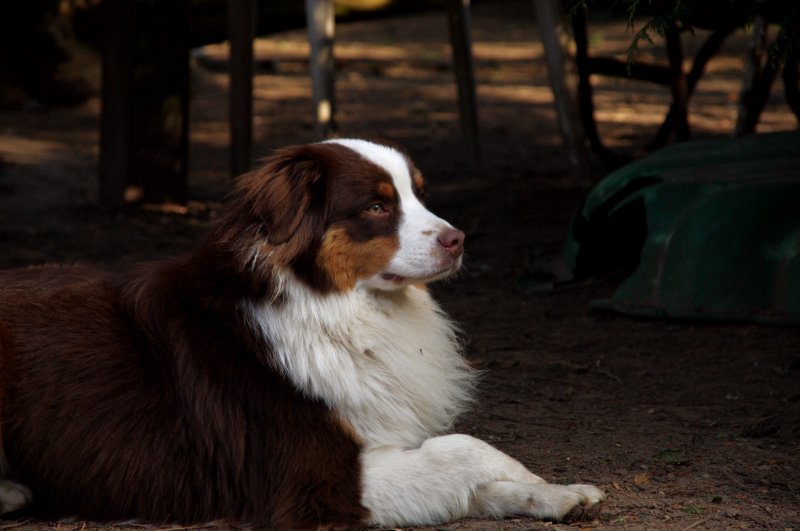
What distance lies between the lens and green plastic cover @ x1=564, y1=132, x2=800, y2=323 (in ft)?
18.0

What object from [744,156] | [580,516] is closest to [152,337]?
[580,516]

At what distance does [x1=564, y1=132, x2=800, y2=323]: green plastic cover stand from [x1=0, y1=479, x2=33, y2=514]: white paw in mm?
3413

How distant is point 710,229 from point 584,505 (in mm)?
2677

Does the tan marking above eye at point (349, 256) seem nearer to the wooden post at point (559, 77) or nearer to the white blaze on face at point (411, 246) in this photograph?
the white blaze on face at point (411, 246)

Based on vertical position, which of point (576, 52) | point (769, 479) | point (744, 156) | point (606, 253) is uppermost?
point (576, 52)

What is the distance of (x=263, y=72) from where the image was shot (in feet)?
44.1

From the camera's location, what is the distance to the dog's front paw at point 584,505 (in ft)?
11.1

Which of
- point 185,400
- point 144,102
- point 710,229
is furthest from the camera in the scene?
point 144,102

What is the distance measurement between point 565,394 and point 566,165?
15.1 feet

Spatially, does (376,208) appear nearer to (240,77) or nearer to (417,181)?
(417,181)

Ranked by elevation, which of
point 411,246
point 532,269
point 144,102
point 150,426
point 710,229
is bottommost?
point 150,426

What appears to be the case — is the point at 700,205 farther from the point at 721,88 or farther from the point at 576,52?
the point at 721,88

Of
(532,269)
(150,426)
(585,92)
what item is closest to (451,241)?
(150,426)

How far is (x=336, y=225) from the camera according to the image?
3.59m
